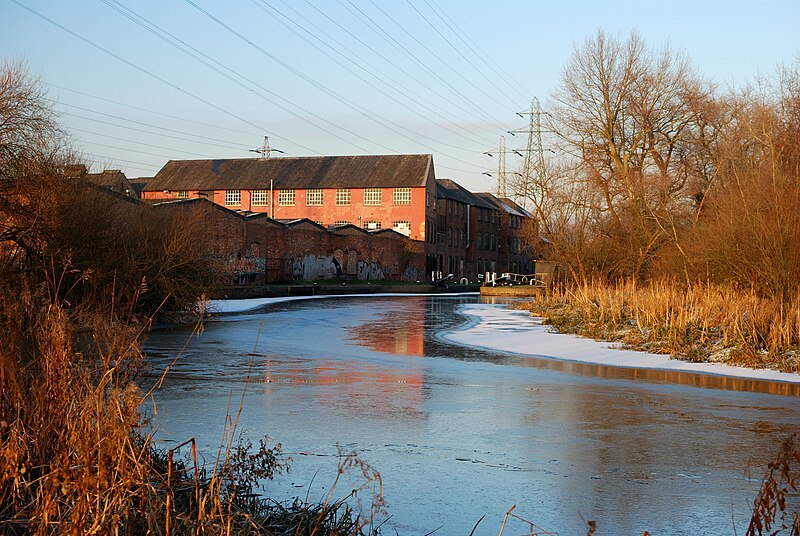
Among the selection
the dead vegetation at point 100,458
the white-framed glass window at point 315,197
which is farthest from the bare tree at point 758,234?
the white-framed glass window at point 315,197

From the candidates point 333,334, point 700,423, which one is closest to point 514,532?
point 700,423

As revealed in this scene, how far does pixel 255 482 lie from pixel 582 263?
3149 cm

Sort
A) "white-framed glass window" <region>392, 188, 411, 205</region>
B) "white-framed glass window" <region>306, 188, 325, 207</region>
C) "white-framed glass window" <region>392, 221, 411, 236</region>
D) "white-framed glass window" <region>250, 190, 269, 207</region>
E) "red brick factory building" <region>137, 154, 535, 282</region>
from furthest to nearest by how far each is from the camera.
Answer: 1. "white-framed glass window" <region>250, 190, 269, 207</region>
2. "white-framed glass window" <region>306, 188, 325, 207</region>
3. "white-framed glass window" <region>392, 221, 411, 236</region>
4. "white-framed glass window" <region>392, 188, 411, 205</region>
5. "red brick factory building" <region>137, 154, 535, 282</region>

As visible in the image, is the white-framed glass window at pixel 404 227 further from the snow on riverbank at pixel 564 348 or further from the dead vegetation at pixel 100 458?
the dead vegetation at pixel 100 458

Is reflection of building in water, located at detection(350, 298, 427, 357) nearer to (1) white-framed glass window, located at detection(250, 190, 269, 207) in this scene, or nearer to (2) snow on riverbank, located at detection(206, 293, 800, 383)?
(2) snow on riverbank, located at detection(206, 293, 800, 383)

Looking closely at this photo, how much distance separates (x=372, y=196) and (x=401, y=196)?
250 cm

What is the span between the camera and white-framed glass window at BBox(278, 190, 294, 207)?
73.2 meters

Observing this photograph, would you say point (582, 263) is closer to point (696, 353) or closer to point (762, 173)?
point (762, 173)

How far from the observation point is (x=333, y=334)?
21719mm

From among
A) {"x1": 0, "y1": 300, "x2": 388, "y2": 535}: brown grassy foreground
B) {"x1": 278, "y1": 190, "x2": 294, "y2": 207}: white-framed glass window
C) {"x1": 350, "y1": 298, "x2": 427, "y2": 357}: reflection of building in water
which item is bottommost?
{"x1": 350, "y1": 298, "x2": 427, "y2": 357}: reflection of building in water

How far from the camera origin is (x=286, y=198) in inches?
2886

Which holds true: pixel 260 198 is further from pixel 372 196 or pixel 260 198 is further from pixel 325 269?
pixel 325 269

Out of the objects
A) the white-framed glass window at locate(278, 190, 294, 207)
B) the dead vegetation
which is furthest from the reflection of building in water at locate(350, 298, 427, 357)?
the white-framed glass window at locate(278, 190, 294, 207)

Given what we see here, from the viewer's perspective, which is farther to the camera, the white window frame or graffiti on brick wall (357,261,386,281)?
the white window frame
